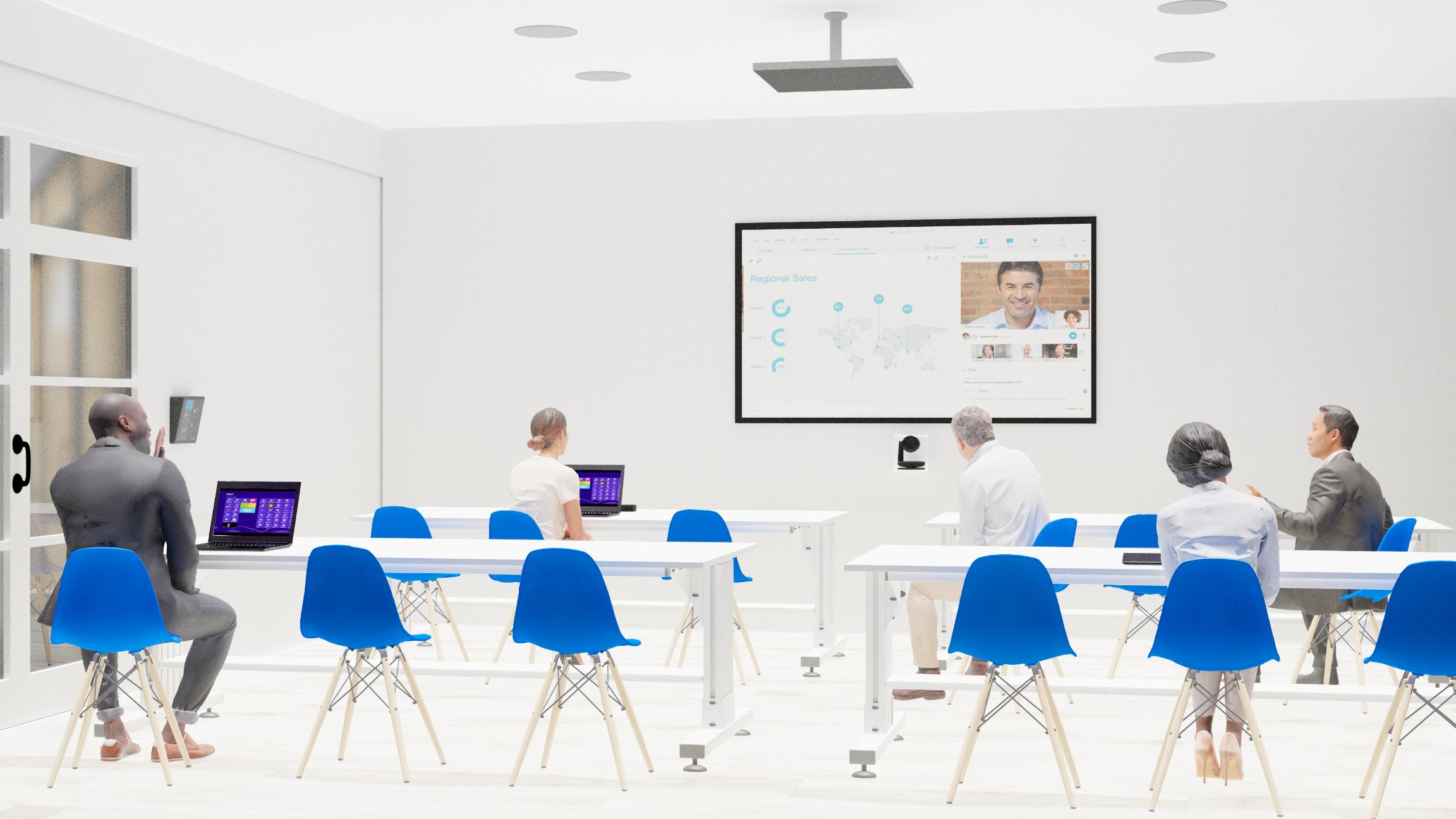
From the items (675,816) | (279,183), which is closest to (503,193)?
(279,183)

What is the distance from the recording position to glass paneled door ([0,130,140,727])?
5676mm

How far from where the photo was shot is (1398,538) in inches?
229

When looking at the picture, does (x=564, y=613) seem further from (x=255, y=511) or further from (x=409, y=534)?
(x=409, y=534)

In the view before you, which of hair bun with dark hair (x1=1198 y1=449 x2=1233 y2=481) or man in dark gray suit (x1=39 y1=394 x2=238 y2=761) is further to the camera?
man in dark gray suit (x1=39 y1=394 x2=238 y2=761)

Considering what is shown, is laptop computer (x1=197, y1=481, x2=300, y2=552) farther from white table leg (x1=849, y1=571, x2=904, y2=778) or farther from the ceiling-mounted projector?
the ceiling-mounted projector

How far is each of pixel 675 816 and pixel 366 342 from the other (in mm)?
4906

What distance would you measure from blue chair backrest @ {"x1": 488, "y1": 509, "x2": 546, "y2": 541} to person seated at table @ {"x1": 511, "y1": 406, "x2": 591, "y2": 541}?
0.30 ft

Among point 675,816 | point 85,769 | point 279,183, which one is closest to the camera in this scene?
point 675,816

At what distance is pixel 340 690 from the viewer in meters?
6.27

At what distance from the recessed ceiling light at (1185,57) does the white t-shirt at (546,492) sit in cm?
333

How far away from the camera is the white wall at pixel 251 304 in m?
6.52

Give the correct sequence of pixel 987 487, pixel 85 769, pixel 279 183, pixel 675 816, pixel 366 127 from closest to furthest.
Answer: pixel 675 816 < pixel 85 769 < pixel 987 487 < pixel 279 183 < pixel 366 127

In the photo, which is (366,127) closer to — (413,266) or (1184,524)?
(413,266)

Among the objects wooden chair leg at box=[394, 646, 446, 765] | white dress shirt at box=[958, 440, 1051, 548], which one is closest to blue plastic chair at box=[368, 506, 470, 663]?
wooden chair leg at box=[394, 646, 446, 765]
